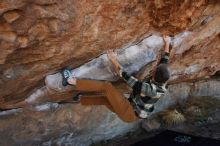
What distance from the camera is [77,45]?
5043 mm

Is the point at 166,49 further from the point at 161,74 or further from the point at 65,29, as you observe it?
the point at 65,29

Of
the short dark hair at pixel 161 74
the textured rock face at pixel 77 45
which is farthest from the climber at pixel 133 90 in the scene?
the textured rock face at pixel 77 45

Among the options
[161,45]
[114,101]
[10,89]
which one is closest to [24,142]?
[10,89]

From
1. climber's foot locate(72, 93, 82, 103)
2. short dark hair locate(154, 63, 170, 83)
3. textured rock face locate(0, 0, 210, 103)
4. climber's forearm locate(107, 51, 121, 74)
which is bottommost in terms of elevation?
climber's foot locate(72, 93, 82, 103)

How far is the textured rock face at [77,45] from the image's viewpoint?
4.45 meters

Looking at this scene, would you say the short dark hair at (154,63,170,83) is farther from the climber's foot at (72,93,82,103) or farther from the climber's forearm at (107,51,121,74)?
the climber's foot at (72,93,82,103)

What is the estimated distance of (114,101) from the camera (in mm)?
5520

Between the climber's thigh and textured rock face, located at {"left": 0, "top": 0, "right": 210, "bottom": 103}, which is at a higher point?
textured rock face, located at {"left": 0, "top": 0, "right": 210, "bottom": 103}

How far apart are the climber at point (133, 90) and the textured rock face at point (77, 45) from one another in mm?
242

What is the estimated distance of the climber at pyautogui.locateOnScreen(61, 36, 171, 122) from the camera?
17.3 feet

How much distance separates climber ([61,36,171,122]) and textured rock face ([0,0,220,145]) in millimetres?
242

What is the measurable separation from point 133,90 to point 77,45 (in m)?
0.99

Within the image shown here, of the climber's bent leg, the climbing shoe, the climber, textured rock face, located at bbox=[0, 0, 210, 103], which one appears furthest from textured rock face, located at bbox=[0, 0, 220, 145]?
the climber's bent leg

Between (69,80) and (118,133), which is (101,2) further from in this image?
(118,133)
